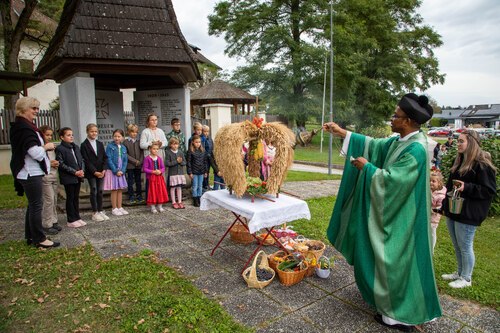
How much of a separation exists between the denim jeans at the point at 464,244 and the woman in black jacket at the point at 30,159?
569 centimetres

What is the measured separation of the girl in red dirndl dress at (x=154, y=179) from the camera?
7.20 meters

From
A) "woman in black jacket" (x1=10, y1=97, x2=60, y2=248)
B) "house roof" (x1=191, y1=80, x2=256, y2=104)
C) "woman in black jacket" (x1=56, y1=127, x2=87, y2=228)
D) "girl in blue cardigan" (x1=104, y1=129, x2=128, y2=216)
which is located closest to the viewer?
"woman in black jacket" (x1=10, y1=97, x2=60, y2=248)

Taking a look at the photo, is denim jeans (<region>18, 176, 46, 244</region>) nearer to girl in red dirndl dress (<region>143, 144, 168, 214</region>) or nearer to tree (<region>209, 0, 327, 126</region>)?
girl in red dirndl dress (<region>143, 144, 168, 214</region>)

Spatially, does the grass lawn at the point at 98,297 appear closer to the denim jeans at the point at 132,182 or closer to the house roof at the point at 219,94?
the denim jeans at the point at 132,182

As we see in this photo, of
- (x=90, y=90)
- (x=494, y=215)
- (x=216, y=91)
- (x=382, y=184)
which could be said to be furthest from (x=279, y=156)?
(x=216, y=91)

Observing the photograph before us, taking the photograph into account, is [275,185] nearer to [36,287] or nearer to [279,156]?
[279,156]

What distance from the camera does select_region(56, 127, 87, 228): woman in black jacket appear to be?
5.98 m

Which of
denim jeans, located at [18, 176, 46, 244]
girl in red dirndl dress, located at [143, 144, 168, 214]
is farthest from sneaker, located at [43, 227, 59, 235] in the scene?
girl in red dirndl dress, located at [143, 144, 168, 214]

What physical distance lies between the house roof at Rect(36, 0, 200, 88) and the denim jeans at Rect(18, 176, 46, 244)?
121 inches

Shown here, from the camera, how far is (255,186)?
4613mm

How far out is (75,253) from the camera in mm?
4961

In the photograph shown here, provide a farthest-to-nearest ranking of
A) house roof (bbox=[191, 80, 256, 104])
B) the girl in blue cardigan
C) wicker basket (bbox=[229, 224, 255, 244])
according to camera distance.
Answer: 1. house roof (bbox=[191, 80, 256, 104])
2. the girl in blue cardigan
3. wicker basket (bbox=[229, 224, 255, 244])

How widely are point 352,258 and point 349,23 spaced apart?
79.6ft

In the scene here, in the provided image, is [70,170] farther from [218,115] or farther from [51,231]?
[218,115]
